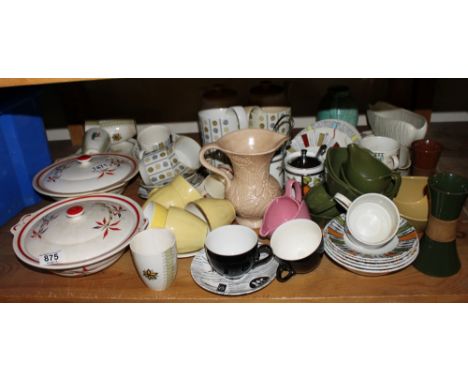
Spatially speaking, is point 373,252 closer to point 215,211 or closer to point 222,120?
point 215,211

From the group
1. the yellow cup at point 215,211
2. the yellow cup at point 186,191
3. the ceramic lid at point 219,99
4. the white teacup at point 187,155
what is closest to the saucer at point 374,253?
the yellow cup at point 215,211

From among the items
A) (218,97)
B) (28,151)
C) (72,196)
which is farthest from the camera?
(218,97)

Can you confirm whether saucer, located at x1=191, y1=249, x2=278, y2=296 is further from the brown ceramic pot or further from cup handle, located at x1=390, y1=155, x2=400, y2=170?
cup handle, located at x1=390, y1=155, x2=400, y2=170

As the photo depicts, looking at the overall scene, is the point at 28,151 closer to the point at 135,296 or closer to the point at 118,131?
the point at 118,131

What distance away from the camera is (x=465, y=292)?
2.79ft

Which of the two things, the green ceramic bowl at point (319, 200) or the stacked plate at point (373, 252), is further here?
the green ceramic bowl at point (319, 200)

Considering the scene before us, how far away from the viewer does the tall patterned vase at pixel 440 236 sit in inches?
34.1

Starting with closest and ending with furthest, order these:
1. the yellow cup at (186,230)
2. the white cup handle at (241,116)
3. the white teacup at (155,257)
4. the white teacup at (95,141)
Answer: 1. the white teacup at (155,257)
2. the yellow cup at (186,230)
3. the white cup handle at (241,116)
4. the white teacup at (95,141)

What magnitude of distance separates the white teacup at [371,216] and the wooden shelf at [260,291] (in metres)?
0.09

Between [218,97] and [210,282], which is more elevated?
[218,97]

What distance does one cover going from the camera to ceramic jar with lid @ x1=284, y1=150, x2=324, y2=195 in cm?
107

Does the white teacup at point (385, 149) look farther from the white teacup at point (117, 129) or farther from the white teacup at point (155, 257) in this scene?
the white teacup at point (117, 129)

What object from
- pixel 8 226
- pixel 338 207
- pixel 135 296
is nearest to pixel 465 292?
pixel 338 207

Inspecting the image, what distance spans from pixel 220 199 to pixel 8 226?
0.53m
